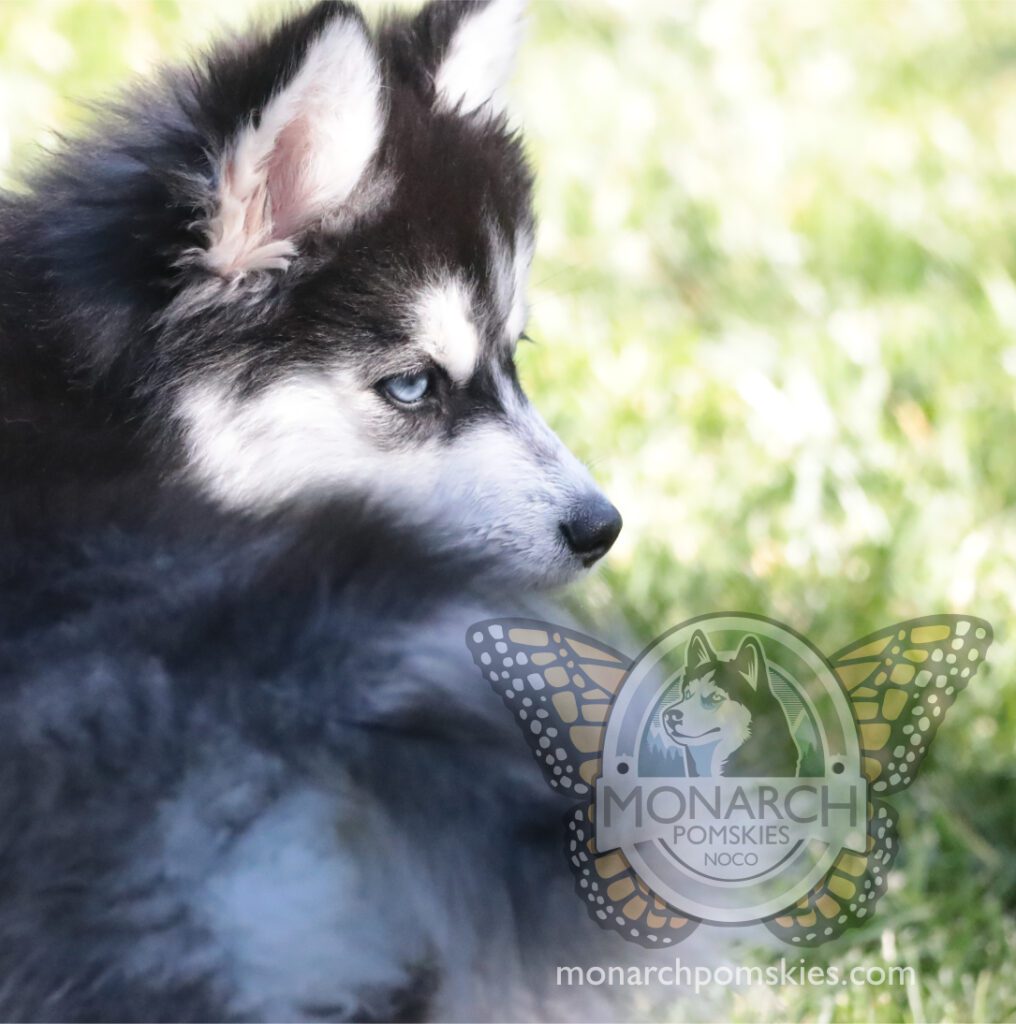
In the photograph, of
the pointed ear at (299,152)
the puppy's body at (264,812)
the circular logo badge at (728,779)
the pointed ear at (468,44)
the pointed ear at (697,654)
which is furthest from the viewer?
the pointed ear at (468,44)

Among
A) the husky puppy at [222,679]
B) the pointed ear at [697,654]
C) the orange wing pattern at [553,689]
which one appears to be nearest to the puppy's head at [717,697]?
the pointed ear at [697,654]

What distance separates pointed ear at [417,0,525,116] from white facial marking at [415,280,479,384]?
1.68 feet

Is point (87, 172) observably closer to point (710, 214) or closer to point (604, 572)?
point (604, 572)

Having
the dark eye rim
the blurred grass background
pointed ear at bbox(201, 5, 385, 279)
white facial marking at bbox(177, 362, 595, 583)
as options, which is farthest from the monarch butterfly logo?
pointed ear at bbox(201, 5, 385, 279)

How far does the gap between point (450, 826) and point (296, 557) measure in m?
0.39

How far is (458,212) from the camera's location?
2.87 metres

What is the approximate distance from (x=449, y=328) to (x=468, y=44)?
785mm

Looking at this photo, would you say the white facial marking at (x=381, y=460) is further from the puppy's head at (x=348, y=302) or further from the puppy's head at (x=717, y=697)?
the puppy's head at (x=717, y=697)

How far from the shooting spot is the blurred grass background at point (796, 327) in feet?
9.57

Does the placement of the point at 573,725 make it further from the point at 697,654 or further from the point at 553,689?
the point at 697,654

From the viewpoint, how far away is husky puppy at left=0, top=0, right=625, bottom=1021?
161 centimetres

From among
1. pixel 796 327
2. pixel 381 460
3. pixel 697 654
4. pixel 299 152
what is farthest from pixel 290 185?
pixel 796 327

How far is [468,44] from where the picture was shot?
319 cm

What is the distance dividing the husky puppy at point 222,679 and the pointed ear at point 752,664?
0.52 m
